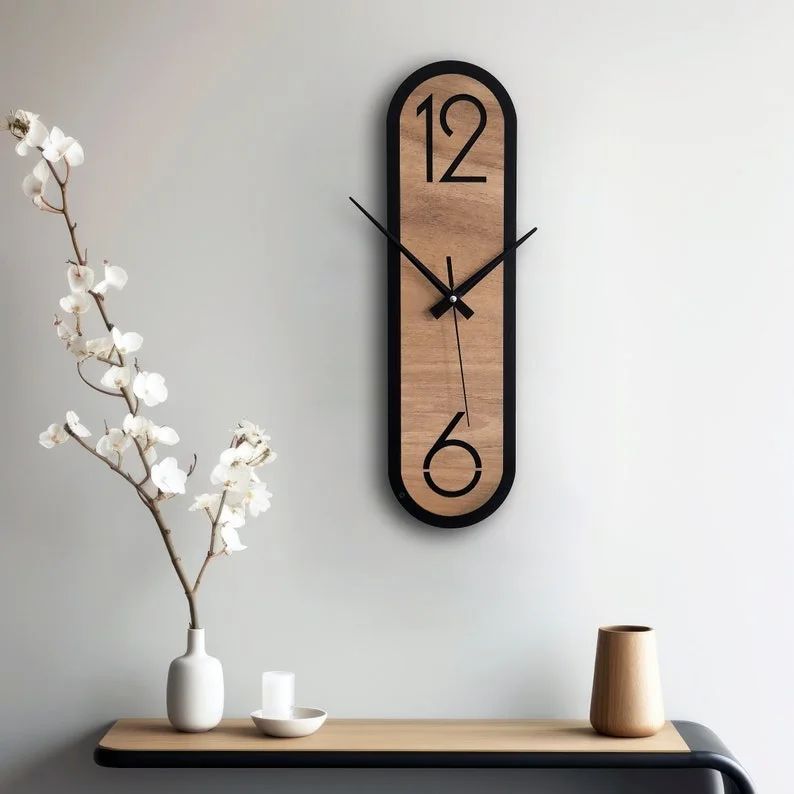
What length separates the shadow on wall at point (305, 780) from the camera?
4.42 ft

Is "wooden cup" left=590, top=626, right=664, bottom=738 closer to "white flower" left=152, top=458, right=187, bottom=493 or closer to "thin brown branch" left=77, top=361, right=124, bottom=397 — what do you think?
"white flower" left=152, top=458, right=187, bottom=493

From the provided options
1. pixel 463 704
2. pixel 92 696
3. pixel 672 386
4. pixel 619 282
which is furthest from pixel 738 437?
pixel 92 696

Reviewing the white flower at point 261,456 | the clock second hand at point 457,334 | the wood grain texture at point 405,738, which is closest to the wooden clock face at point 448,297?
the clock second hand at point 457,334

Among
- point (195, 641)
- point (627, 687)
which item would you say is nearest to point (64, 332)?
point (195, 641)

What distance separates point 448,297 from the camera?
1.36m

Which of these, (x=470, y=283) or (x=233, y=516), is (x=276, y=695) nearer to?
(x=233, y=516)

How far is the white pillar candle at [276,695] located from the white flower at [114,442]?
37 centimetres

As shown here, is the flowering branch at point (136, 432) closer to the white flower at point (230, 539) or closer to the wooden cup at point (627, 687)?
the white flower at point (230, 539)

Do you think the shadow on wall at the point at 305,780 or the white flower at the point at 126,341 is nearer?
the white flower at the point at 126,341

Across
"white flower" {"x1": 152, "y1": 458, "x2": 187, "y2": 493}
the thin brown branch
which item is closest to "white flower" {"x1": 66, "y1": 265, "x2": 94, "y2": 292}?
the thin brown branch

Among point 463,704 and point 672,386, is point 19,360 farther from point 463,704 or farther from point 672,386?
point 672,386

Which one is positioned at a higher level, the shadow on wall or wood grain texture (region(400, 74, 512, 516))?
wood grain texture (region(400, 74, 512, 516))

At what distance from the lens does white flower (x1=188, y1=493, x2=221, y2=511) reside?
126 cm

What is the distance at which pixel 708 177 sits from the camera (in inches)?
54.6
